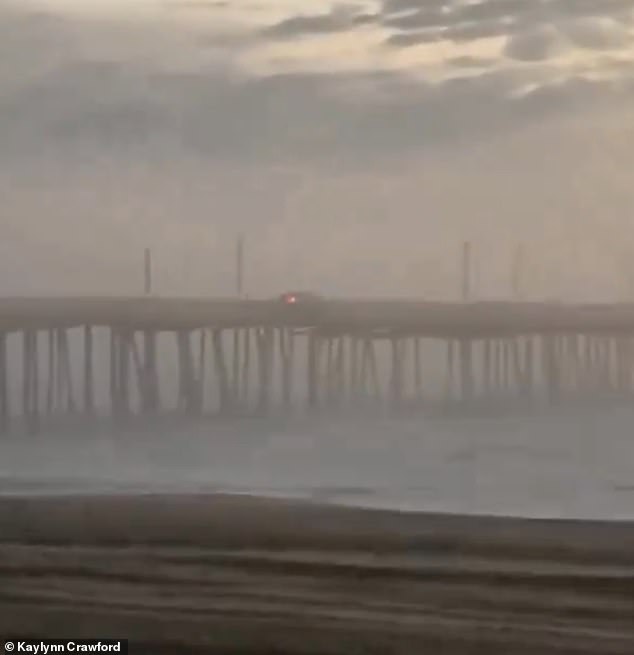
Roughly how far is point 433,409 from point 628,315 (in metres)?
0.20

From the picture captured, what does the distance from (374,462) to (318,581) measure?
9.8 inches

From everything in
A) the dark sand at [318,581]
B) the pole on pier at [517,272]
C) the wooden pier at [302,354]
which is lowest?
the dark sand at [318,581]

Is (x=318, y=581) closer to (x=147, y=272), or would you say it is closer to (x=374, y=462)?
(x=374, y=462)

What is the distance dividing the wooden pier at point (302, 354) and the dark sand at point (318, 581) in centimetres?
20

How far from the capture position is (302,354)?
1023 mm

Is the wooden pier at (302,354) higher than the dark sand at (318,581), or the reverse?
the wooden pier at (302,354)

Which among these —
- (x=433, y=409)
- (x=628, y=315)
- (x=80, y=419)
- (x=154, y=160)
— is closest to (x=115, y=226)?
(x=154, y=160)

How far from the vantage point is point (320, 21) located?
102 cm

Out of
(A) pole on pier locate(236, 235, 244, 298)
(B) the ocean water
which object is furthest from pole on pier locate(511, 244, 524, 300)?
(A) pole on pier locate(236, 235, 244, 298)

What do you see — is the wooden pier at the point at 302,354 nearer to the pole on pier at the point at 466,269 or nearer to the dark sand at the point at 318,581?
the pole on pier at the point at 466,269

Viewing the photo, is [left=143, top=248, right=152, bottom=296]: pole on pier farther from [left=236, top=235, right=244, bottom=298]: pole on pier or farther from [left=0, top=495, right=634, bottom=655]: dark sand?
[left=0, top=495, right=634, bottom=655]: dark sand

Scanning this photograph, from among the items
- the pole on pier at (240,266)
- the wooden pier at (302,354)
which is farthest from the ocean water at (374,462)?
the pole on pier at (240,266)

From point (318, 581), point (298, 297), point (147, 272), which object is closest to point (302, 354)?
point (298, 297)

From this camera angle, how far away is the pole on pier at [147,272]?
1044 millimetres
